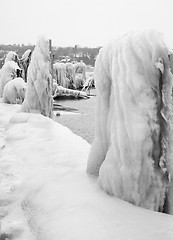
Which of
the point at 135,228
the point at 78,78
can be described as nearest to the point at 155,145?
the point at 135,228

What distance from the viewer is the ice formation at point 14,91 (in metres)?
14.4

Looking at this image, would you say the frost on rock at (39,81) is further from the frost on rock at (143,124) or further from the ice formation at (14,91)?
the frost on rock at (143,124)

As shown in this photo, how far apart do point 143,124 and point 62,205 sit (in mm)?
1211

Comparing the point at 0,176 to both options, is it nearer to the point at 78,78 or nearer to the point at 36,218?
the point at 36,218

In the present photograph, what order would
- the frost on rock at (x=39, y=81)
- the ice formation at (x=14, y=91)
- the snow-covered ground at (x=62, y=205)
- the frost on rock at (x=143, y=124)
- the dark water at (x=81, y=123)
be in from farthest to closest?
the ice formation at (x=14, y=91)
the dark water at (x=81, y=123)
the frost on rock at (x=39, y=81)
the frost on rock at (x=143, y=124)
the snow-covered ground at (x=62, y=205)

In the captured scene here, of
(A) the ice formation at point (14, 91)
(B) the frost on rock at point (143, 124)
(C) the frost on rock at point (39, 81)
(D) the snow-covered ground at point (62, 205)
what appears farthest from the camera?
(A) the ice formation at point (14, 91)

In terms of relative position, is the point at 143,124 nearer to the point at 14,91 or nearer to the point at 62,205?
the point at 62,205

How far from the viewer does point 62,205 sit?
3250 mm

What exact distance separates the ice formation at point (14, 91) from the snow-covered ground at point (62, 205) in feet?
30.5

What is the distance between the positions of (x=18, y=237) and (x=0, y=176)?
5.36 ft

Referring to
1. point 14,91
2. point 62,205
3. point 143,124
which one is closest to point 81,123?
point 14,91

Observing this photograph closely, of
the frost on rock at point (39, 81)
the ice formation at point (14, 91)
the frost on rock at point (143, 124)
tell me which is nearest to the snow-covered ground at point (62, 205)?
the frost on rock at point (143, 124)

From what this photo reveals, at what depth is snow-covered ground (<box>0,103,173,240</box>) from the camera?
2688 millimetres

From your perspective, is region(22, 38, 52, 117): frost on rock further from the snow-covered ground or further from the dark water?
the snow-covered ground
